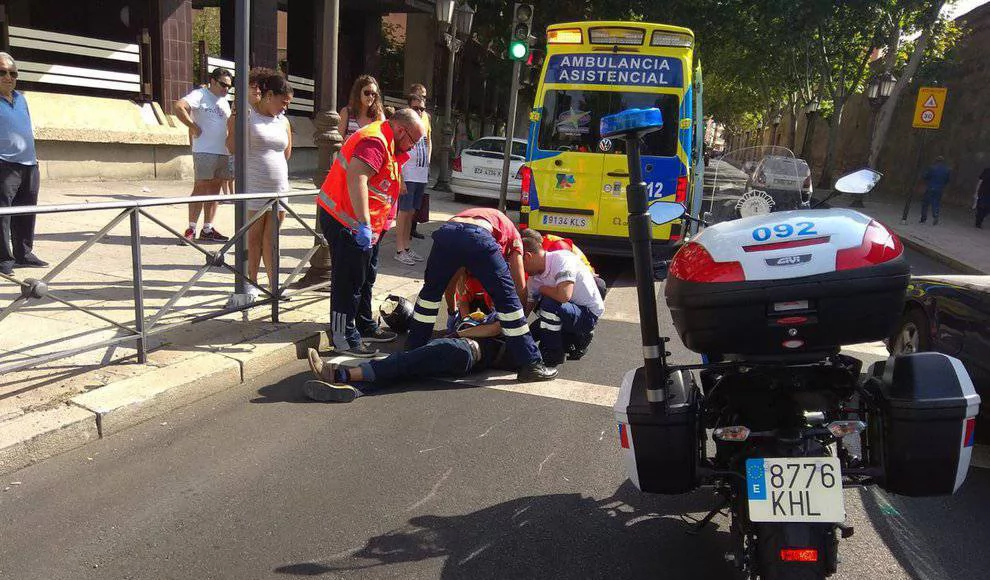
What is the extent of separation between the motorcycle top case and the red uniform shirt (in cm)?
240

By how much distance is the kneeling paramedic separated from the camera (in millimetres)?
4340

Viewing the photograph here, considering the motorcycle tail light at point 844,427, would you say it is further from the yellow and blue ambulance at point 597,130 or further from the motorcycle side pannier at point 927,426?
the yellow and blue ambulance at point 597,130

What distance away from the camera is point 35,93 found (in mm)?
10938

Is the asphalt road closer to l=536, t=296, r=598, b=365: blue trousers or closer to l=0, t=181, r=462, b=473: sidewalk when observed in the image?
l=0, t=181, r=462, b=473: sidewalk

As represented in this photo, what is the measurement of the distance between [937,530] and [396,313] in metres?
3.82

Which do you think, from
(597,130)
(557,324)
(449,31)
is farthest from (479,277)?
(449,31)

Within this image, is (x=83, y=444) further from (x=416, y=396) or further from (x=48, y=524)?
(x=416, y=396)

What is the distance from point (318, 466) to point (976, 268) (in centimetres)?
1250

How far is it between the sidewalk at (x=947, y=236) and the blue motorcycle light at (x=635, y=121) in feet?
26.4

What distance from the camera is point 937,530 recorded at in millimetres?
3199

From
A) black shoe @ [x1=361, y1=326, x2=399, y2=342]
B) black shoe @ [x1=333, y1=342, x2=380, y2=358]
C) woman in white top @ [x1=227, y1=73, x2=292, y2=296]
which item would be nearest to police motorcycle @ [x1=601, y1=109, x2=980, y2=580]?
black shoe @ [x1=333, y1=342, x2=380, y2=358]

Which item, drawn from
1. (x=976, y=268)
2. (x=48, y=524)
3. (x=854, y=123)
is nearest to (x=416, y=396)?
(x=48, y=524)

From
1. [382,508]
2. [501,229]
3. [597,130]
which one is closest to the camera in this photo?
[382,508]

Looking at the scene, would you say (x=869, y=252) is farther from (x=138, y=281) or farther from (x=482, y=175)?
(x=482, y=175)
